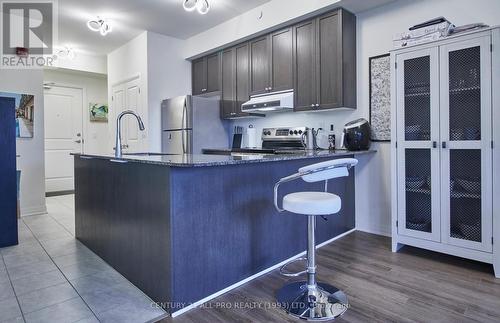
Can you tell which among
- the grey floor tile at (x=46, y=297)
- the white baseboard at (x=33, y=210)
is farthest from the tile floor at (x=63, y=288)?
the white baseboard at (x=33, y=210)

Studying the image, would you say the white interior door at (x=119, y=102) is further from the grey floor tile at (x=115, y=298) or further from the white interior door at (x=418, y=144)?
the white interior door at (x=418, y=144)

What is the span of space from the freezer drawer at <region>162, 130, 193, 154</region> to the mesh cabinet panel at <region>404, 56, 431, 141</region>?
8.89 ft

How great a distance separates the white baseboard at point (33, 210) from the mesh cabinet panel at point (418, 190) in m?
4.75

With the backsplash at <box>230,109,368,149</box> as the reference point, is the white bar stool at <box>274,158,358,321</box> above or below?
below

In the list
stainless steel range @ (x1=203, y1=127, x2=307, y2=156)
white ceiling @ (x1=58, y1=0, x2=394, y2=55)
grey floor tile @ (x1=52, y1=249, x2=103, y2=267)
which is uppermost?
white ceiling @ (x1=58, y1=0, x2=394, y2=55)

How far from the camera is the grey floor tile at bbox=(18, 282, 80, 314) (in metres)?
1.84

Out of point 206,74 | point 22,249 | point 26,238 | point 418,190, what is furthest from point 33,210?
point 418,190

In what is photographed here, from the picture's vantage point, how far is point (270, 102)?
3641mm

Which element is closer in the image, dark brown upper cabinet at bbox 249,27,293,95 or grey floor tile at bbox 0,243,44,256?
grey floor tile at bbox 0,243,44,256

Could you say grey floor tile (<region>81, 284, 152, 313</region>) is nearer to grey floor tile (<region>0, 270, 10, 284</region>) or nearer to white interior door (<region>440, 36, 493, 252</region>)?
grey floor tile (<region>0, 270, 10, 284</region>)

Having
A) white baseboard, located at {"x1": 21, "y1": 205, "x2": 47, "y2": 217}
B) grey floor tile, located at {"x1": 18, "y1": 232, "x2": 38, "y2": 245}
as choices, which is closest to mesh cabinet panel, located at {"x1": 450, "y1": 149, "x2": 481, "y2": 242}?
grey floor tile, located at {"x1": 18, "y1": 232, "x2": 38, "y2": 245}

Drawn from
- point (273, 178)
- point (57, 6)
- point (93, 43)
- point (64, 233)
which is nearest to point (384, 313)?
point (273, 178)

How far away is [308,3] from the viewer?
3.29 meters

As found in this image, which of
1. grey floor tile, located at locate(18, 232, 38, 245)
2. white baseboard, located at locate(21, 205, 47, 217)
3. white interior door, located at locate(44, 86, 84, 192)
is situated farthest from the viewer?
white interior door, located at locate(44, 86, 84, 192)
